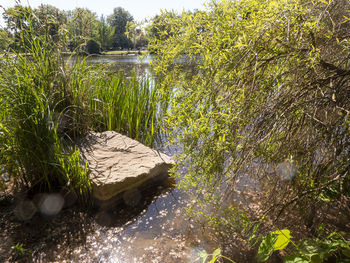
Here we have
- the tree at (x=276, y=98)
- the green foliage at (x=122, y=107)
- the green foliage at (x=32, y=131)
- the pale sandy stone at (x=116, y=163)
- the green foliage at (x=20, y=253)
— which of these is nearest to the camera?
the tree at (x=276, y=98)

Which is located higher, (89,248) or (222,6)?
(222,6)

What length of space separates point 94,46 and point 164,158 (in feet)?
140

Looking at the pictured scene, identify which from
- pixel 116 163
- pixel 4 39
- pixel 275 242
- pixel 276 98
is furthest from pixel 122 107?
pixel 275 242

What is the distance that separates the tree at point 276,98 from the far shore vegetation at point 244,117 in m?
0.01

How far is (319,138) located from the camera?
1.50m

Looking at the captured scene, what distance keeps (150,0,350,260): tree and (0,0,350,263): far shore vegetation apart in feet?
0.04

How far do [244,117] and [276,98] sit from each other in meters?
0.26

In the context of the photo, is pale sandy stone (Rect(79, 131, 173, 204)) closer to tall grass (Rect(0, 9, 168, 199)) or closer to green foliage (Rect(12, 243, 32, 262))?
tall grass (Rect(0, 9, 168, 199))

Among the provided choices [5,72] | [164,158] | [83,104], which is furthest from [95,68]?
[164,158]

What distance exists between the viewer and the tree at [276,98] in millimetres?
1452

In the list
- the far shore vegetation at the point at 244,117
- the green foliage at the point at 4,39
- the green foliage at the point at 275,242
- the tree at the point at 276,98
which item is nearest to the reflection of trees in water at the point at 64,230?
the far shore vegetation at the point at 244,117

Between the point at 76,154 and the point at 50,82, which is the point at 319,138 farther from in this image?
the point at 50,82

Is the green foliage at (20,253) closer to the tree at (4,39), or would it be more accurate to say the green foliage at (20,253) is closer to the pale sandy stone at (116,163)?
the pale sandy stone at (116,163)

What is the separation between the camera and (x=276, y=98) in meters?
1.63
